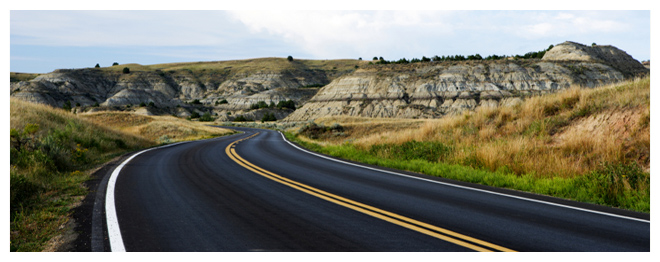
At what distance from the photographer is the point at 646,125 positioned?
1076 cm

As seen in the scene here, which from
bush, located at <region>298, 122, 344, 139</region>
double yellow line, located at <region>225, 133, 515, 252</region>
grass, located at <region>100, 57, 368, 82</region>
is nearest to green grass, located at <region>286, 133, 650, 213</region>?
double yellow line, located at <region>225, 133, 515, 252</region>

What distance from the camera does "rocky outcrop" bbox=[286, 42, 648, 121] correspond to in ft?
212

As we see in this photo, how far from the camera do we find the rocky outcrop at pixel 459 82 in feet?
212

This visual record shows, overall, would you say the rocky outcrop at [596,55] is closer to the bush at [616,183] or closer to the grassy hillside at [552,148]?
the grassy hillside at [552,148]

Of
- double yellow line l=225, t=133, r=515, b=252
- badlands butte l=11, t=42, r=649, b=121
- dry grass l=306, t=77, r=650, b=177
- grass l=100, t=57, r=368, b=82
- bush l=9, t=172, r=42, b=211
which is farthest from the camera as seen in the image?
grass l=100, t=57, r=368, b=82

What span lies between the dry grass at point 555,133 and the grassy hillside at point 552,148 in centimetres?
3

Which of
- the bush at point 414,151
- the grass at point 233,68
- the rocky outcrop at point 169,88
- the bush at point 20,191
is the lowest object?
the bush at point 20,191

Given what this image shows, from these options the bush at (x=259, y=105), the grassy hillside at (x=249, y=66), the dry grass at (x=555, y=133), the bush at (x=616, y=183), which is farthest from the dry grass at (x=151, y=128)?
the grassy hillside at (x=249, y=66)

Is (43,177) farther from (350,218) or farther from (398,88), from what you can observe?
(398,88)

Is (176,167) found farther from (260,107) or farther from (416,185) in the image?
(260,107)

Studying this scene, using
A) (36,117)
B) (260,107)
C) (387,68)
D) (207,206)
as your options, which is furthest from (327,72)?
(207,206)

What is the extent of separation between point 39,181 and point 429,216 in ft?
28.9

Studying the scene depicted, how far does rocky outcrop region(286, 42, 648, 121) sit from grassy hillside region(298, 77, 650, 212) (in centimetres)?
4459

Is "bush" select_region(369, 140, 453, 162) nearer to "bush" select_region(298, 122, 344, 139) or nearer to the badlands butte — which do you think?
"bush" select_region(298, 122, 344, 139)
